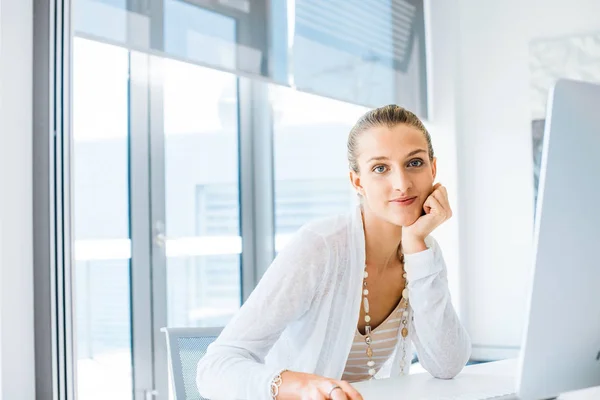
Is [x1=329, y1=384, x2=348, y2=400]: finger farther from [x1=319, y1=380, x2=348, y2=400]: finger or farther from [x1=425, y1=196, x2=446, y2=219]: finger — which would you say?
[x1=425, y1=196, x2=446, y2=219]: finger

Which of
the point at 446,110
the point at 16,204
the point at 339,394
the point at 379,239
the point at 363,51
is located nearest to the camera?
the point at 339,394

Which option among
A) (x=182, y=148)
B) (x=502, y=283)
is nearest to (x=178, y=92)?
Answer: (x=182, y=148)

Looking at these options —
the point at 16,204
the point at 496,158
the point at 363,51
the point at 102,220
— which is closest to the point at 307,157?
the point at 363,51

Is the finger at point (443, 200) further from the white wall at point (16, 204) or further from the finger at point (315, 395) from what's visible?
the white wall at point (16, 204)

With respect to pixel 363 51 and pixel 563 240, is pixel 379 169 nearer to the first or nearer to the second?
pixel 563 240

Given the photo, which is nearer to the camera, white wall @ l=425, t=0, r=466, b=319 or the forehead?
the forehead

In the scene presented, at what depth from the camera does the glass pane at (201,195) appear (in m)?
3.46

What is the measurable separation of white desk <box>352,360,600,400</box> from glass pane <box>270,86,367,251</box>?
9.54 feet

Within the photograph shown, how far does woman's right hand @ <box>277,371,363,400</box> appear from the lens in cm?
101

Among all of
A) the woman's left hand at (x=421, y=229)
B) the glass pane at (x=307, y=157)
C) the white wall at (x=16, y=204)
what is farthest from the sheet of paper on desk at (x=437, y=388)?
the glass pane at (x=307, y=157)

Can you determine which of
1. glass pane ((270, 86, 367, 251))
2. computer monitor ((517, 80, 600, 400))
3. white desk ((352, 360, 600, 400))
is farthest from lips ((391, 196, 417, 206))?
glass pane ((270, 86, 367, 251))

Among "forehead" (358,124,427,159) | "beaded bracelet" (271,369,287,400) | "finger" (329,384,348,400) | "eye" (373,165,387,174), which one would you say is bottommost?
"beaded bracelet" (271,369,287,400)

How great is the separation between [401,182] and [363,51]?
2.90m

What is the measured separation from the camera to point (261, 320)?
140 cm
